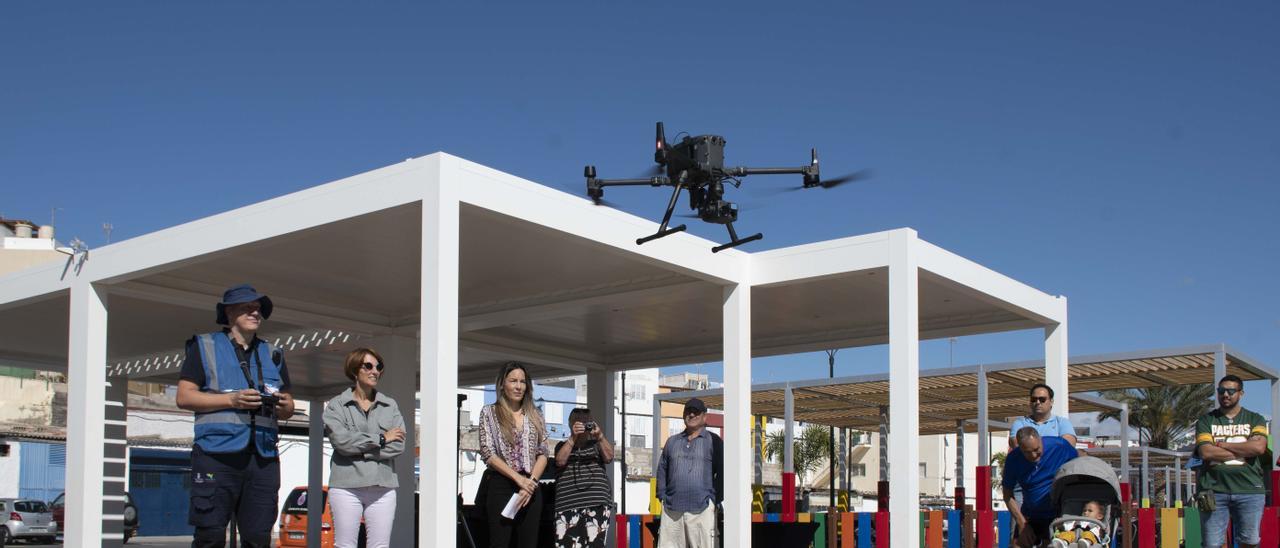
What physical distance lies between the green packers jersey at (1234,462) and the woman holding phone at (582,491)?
3.67m

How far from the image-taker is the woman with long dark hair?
7.07 meters

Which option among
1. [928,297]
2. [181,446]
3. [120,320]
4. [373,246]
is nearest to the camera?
[373,246]

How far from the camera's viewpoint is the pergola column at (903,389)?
9531 millimetres

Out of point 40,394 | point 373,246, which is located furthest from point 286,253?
point 40,394

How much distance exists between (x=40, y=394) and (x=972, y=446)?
Answer: 5725 cm

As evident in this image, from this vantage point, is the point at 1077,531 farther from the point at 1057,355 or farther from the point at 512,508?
the point at 1057,355

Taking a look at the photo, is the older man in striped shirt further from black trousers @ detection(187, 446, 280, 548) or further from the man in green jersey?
black trousers @ detection(187, 446, 280, 548)

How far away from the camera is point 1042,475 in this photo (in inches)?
286

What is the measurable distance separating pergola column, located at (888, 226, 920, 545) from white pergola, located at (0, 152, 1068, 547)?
17mm

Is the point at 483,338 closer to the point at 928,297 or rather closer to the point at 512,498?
the point at 928,297

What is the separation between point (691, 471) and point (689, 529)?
0.44 meters

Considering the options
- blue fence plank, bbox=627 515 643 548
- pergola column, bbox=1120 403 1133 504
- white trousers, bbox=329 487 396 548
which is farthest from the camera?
pergola column, bbox=1120 403 1133 504

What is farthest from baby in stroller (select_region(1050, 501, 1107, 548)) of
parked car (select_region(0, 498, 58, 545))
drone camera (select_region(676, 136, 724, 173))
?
parked car (select_region(0, 498, 58, 545))

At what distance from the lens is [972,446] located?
262 ft
